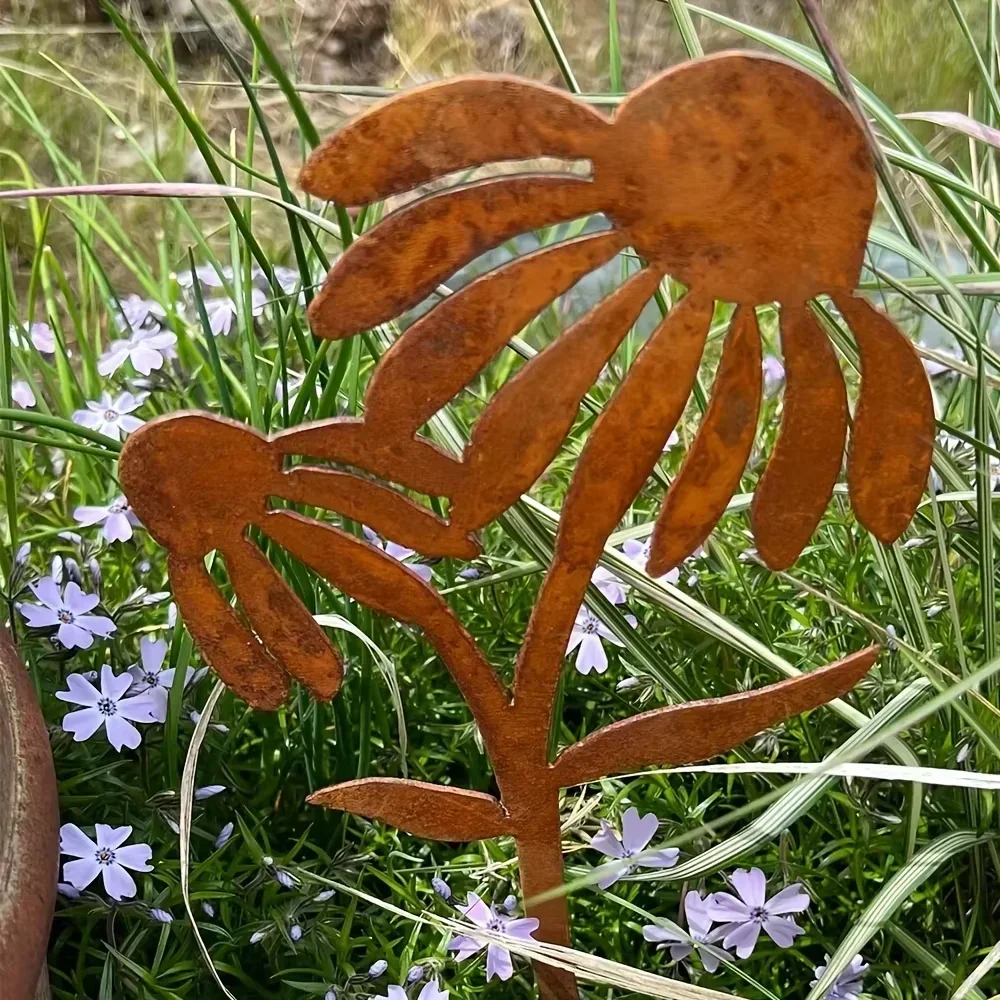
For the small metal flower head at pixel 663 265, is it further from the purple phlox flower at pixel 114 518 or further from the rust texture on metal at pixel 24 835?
the purple phlox flower at pixel 114 518

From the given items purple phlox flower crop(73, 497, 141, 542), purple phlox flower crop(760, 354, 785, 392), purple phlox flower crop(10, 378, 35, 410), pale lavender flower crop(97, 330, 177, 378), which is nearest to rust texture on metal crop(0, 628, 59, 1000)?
purple phlox flower crop(73, 497, 141, 542)

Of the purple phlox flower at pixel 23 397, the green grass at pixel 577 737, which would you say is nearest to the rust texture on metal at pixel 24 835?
the green grass at pixel 577 737

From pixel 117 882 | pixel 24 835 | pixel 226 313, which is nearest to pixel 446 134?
pixel 24 835

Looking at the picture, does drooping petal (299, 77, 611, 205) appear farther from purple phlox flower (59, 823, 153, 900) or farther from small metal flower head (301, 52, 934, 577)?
purple phlox flower (59, 823, 153, 900)

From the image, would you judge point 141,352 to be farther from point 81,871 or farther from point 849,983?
point 849,983

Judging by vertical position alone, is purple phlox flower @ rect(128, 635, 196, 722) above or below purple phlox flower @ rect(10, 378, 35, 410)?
below

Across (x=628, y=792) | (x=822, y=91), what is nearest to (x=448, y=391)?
(x=822, y=91)
